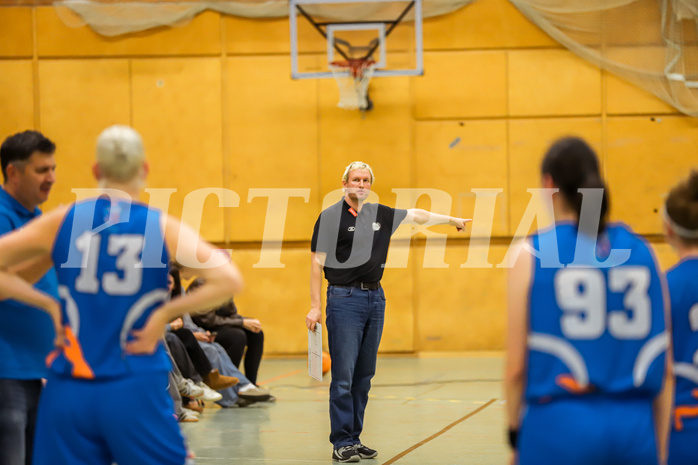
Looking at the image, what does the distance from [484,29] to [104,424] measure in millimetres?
→ 8760

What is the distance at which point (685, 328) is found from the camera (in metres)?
2.42

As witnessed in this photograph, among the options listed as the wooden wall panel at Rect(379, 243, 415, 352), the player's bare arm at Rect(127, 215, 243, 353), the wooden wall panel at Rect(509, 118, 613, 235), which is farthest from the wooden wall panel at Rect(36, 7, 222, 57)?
the player's bare arm at Rect(127, 215, 243, 353)

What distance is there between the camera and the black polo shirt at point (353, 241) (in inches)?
207

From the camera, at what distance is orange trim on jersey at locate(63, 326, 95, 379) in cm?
231

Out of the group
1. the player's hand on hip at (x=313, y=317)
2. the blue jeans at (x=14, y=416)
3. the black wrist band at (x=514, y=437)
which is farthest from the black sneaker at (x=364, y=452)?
the black wrist band at (x=514, y=437)

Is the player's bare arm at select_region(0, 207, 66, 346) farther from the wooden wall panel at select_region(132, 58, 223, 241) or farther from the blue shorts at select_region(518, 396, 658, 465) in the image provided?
the wooden wall panel at select_region(132, 58, 223, 241)

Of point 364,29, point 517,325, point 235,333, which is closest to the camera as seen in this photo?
point 517,325

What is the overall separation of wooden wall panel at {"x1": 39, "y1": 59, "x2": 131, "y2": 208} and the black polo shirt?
573cm

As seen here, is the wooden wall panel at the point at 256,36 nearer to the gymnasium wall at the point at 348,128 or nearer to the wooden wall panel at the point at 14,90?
the gymnasium wall at the point at 348,128

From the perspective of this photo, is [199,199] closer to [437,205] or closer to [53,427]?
[437,205]

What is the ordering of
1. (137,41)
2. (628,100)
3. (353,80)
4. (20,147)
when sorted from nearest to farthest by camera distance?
(20,147), (353,80), (628,100), (137,41)

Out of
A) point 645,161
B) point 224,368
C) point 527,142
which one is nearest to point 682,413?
point 224,368

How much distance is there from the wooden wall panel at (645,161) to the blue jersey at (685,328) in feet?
25.9

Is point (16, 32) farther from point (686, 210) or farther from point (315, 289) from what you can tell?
point (686, 210)
